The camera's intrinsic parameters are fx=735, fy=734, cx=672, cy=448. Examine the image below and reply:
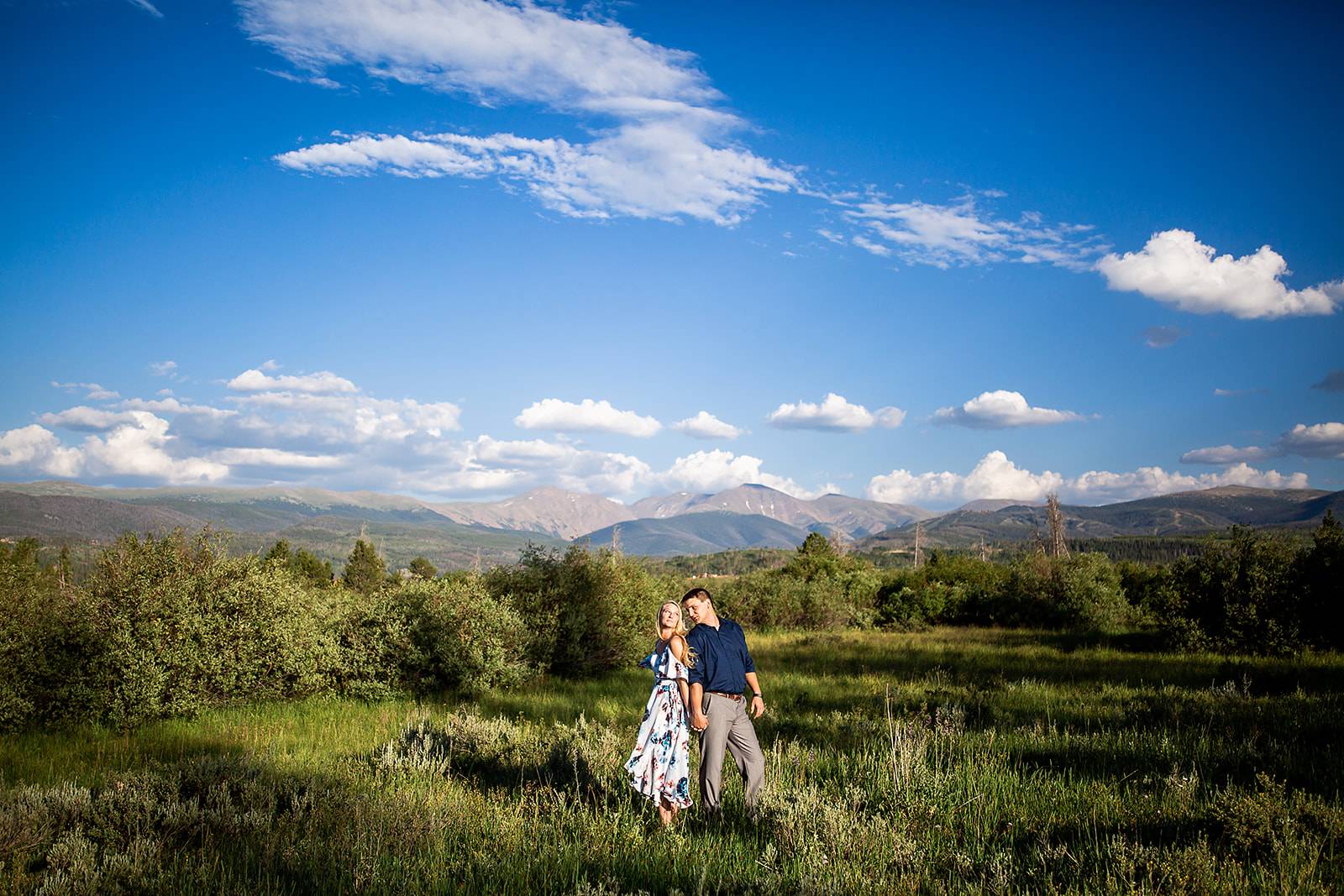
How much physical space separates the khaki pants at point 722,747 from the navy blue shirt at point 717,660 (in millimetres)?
158

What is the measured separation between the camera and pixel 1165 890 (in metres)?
4.58

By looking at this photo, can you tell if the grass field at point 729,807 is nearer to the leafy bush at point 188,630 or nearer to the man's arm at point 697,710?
the leafy bush at point 188,630

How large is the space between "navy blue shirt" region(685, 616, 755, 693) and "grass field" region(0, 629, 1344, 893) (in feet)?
3.42

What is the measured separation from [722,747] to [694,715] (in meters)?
0.41

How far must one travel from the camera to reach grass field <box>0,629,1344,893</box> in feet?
16.8

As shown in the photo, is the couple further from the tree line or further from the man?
the tree line

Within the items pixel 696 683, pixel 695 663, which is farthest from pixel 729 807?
pixel 695 663

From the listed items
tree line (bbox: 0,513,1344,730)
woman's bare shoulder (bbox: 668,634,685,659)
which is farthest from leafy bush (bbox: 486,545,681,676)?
woman's bare shoulder (bbox: 668,634,685,659)

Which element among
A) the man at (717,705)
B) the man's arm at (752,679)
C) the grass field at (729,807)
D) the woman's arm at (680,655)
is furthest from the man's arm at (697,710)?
the grass field at (729,807)

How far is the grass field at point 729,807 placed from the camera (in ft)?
16.8

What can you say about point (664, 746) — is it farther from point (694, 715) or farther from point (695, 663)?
point (695, 663)

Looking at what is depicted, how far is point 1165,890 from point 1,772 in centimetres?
1176

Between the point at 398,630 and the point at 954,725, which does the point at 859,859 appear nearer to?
the point at 954,725

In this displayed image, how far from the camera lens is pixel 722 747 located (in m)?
6.82
